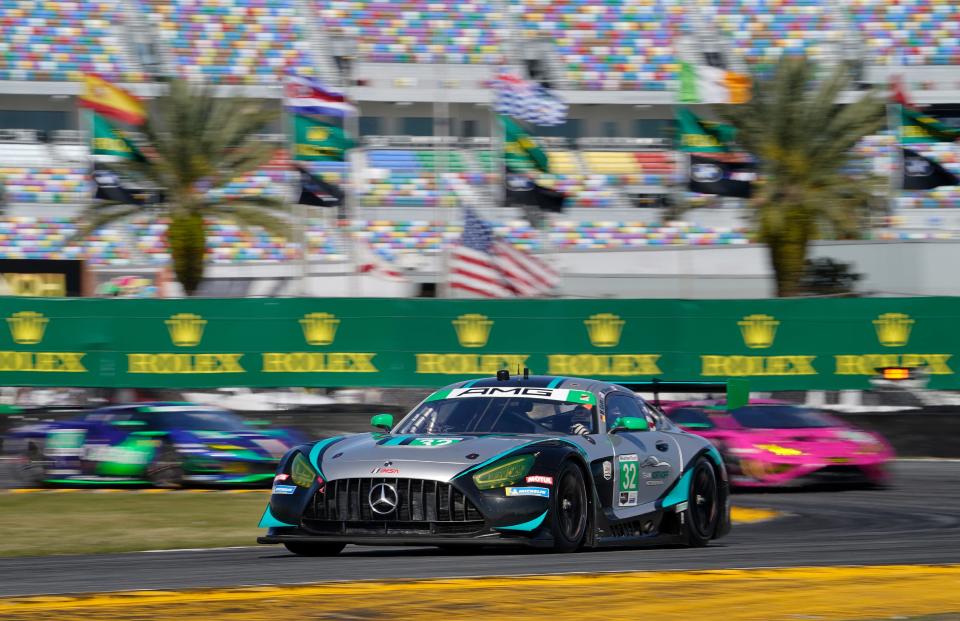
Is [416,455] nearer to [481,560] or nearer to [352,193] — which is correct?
[481,560]

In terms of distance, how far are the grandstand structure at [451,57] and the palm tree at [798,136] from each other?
799cm

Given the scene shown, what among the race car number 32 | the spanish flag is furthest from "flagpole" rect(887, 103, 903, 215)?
the race car number 32

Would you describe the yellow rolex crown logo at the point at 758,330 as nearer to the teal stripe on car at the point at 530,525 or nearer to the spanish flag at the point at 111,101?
the teal stripe on car at the point at 530,525

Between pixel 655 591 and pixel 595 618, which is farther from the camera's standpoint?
pixel 655 591

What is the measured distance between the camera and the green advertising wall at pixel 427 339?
74.5ft

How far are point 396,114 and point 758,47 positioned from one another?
11.0m

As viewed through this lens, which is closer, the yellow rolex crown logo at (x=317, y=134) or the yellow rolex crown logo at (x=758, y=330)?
the yellow rolex crown logo at (x=758, y=330)

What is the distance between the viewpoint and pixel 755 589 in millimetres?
7012

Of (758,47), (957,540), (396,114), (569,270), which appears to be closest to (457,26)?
(396,114)

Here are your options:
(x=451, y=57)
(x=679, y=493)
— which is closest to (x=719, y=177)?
(x=451, y=57)

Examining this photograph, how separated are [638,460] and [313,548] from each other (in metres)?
2.23

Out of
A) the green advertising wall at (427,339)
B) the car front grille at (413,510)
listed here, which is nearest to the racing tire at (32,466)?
the green advertising wall at (427,339)

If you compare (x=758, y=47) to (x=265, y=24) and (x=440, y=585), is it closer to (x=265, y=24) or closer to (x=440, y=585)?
(x=265, y=24)

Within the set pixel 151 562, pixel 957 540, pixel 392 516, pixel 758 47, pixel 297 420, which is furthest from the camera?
pixel 758 47
